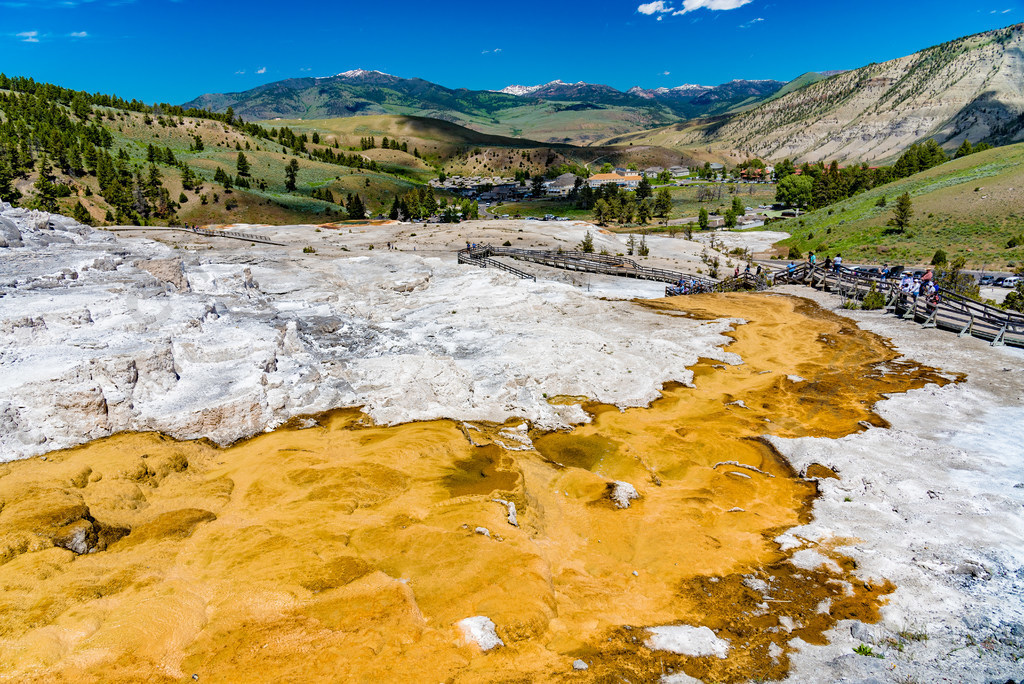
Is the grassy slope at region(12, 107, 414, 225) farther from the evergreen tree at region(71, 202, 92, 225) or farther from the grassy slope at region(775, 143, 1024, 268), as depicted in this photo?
the grassy slope at region(775, 143, 1024, 268)

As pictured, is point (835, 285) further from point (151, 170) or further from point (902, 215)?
point (151, 170)

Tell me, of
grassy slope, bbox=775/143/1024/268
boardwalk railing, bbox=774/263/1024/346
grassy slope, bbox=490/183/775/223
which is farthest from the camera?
grassy slope, bbox=490/183/775/223

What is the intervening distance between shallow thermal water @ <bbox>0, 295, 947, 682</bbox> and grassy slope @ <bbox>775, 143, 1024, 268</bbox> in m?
51.9

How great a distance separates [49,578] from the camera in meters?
10.6

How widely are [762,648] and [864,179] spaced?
5075 inches

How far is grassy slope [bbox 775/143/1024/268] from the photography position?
183 ft

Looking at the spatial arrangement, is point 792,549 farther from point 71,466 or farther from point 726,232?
point 726,232

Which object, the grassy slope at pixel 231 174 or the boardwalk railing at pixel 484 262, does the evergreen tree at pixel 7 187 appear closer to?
the grassy slope at pixel 231 174

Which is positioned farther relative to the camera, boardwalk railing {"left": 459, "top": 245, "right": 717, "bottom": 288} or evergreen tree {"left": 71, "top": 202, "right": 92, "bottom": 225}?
evergreen tree {"left": 71, "top": 202, "right": 92, "bottom": 225}

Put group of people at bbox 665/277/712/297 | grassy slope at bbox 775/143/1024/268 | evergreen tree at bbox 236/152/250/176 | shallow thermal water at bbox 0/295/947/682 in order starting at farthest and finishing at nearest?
1. evergreen tree at bbox 236/152/250/176
2. grassy slope at bbox 775/143/1024/268
3. group of people at bbox 665/277/712/297
4. shallow thermal water at bbox 0/295/947/682

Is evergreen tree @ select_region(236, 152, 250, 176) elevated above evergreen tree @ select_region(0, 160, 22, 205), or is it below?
above

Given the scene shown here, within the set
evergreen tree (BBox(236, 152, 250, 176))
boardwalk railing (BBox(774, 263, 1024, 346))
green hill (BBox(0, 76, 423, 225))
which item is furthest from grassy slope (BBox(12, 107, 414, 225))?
boardwalk railing (BBox(774, 263, 1024, 346))

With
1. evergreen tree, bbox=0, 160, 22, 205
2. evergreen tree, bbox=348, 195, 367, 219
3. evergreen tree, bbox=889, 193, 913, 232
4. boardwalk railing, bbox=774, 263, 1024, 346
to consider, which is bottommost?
boardwalk railing, bbox=774, 263, 1024, 346

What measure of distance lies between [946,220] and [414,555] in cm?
7959
